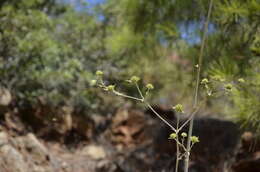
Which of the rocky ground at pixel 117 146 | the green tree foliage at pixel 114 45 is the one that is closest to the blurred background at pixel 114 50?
the green tree foliage at pixel 114 45

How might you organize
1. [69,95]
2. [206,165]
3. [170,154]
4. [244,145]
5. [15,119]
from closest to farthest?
[244,145] → [206,165] → [170,154] → [15,119] → [69,95]

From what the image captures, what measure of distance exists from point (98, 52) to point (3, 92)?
171 cm

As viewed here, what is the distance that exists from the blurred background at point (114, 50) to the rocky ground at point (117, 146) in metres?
0.21

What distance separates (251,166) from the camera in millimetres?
2719

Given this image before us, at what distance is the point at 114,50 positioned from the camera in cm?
419

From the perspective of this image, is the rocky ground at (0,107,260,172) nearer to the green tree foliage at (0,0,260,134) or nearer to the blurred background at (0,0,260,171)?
the blurred background at (0,0,260,171)

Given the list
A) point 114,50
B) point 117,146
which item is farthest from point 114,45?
point 117,146

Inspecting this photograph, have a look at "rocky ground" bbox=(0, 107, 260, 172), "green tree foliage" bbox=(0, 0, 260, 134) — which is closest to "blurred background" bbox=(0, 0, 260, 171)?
"green tree foliage" bbox=(0, 0, 260, 134)

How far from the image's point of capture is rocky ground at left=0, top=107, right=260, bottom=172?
306cm

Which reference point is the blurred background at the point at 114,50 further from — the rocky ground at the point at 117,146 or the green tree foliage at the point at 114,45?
the rocky ground at the point at 117,146

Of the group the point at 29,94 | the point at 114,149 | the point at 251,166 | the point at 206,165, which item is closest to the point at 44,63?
the point at 29,94

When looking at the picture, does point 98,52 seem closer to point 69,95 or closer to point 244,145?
point 69,95

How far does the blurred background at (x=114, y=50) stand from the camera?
9.04 feet

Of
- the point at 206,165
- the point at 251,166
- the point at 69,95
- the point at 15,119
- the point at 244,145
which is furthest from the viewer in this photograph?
the point at 69,95
